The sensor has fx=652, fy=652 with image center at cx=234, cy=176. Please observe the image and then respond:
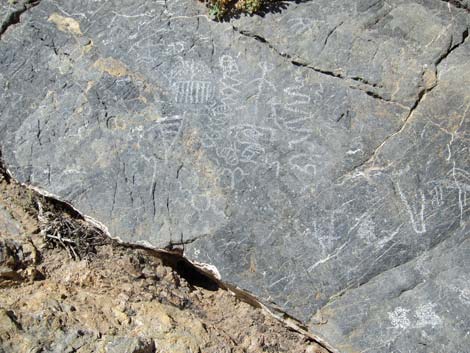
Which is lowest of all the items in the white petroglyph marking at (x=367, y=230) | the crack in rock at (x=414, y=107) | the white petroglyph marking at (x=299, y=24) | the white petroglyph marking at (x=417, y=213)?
the white petroglyph marking at (x=367, y=230)

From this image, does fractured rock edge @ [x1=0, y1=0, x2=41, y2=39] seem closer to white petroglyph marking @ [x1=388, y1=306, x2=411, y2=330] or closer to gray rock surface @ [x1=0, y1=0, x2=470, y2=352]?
gray rock surface @ [x1=0, y1=0, x2=470, y2=352]

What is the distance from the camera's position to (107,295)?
176 inches

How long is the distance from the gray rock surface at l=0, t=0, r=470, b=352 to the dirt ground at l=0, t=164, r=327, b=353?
0.89 ft

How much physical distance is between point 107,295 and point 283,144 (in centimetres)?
159

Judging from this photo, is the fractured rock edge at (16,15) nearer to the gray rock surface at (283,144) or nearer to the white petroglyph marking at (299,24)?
the gray rock surface at (283,144)

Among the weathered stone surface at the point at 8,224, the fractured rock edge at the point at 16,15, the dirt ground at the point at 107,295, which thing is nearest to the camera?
the dirt ground at the point at 107,295

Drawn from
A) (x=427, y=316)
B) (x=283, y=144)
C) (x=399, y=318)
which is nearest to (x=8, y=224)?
(x=283, y=144)

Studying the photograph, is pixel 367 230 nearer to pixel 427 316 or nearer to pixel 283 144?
pixel 427 316

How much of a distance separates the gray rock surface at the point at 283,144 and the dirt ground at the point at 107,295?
10.7 inches

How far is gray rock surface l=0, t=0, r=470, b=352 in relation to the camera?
4.28m

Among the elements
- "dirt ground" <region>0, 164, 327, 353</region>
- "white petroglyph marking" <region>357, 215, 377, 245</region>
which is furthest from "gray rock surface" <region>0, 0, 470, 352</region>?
"dirt ground" <region>0, 164, 327, 353</region>

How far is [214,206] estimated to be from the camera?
4449mm

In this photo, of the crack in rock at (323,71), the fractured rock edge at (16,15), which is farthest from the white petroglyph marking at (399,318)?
the fractured rock edge at (16,15)

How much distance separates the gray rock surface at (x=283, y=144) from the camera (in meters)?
4.28
